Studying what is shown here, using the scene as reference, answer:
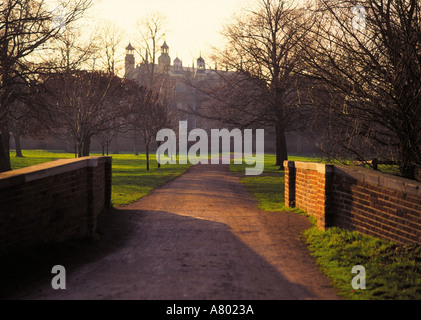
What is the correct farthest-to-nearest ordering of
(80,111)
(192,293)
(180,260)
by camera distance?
(80,111) < (180,260) < (192,293)

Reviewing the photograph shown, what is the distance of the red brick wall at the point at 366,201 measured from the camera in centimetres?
614

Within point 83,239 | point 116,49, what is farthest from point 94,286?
point 116,49

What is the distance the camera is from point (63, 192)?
7.14m

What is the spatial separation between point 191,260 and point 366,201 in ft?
10.1

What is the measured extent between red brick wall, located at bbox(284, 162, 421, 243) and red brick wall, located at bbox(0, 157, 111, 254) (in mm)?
4397

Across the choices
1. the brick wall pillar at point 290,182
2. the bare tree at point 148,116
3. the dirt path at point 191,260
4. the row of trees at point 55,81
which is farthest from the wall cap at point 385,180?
the bare tree at point 148,116

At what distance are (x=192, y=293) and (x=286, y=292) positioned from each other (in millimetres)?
1119

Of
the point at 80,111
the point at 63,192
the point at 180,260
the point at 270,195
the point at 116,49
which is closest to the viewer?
the point at 180,260

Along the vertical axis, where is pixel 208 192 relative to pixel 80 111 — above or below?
below

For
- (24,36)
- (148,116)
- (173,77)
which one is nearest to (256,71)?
(148,116)

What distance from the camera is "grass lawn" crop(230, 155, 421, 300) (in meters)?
5.03

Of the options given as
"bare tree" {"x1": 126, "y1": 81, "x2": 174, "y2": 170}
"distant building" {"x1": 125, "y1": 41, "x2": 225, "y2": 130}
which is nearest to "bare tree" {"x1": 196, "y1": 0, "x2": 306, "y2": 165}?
"bare tree" {"x1": 126, "y1": 81, "x2": 174, "y2": 170}

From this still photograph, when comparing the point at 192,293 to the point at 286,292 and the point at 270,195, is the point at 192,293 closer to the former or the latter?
the point at 286,292

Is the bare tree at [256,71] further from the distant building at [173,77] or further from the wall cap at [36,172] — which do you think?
the distant building at [173,77]
